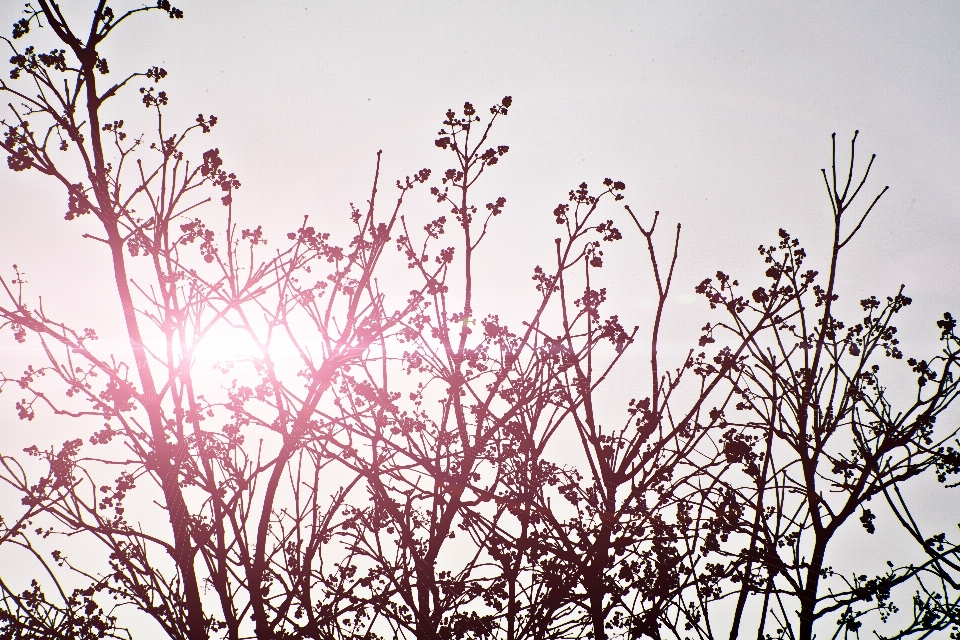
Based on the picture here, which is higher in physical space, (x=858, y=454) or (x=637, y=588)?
(x=858, y=454)

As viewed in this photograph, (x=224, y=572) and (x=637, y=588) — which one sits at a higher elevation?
(x=224, y=572)

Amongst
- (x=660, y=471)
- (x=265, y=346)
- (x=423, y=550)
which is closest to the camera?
(x=660, y=471)

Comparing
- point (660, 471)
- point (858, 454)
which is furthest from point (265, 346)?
point (858, 454)

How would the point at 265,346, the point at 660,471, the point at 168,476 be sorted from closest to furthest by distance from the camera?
the point at 168,476
the point at 660,471
the point at 265,346

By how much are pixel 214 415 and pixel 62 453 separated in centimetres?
129

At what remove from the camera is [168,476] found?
505 cm

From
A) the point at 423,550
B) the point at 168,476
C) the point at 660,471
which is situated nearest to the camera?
the point at 168,476

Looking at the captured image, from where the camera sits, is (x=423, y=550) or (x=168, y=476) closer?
(x=168, y=476)

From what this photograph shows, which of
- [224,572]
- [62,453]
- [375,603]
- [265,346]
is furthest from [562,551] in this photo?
[62,453]

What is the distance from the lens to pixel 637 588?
217 inches

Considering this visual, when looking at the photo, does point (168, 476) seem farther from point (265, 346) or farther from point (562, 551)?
point (562, 551)

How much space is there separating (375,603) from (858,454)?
4741 mm

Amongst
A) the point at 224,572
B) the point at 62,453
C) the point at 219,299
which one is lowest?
the point at 224,572

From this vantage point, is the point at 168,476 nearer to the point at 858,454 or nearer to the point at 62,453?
the point at 62,453
